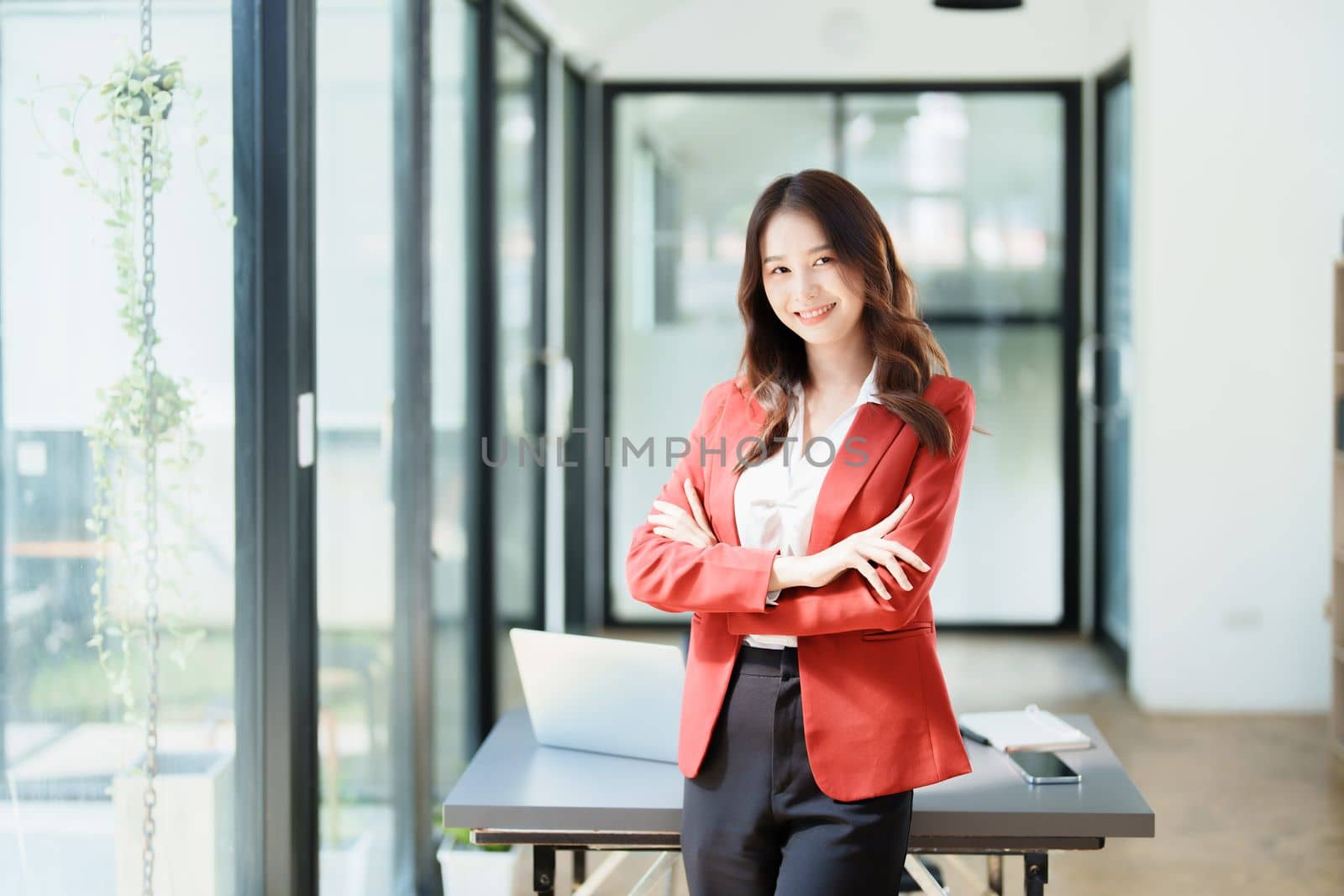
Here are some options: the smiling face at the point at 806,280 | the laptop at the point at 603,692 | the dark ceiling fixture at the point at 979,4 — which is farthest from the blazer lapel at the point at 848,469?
the dark ceiling fixture at the point at 979,4

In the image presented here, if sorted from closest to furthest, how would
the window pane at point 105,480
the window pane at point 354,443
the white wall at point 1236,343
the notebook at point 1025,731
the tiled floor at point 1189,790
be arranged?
the window pane at point 105,480 < the notebook at point 1025,731 < the window pane at point 354,443 < the tiled floor at point 1189,790 < the white wall at point 1236,343

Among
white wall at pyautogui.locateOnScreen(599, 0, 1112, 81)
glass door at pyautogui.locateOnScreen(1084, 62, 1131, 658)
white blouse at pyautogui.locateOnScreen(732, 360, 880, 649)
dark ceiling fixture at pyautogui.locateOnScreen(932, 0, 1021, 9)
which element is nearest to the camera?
white blouse at pyautogui.locateOnScreen(732, 360, 880, 649)

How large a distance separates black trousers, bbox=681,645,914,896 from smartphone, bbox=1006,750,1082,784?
336 millimetres

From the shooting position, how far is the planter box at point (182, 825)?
6.13ft

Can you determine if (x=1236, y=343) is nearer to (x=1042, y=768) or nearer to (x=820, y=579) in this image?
(x=1042, y=768)

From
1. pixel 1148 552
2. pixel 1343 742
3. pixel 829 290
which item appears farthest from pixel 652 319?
pixel 829 290

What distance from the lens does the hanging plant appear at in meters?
1.79

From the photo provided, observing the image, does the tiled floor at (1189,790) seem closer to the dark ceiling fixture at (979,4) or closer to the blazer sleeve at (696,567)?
the blazer sleeve at (696,567)

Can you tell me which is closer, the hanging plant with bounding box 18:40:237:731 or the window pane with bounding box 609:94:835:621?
the hanging plant with bounding box 18:40:237:731

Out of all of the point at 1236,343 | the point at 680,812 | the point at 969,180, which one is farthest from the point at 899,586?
the point at 969,180

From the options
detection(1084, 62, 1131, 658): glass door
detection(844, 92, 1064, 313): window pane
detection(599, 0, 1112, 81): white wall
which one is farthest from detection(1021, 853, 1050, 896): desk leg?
detection(599, 0, 1112, 81): white wall

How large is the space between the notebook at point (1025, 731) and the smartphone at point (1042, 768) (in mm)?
22

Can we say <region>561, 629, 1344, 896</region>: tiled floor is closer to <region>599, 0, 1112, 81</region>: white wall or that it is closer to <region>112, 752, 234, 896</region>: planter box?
<region>112, 752, 234, 896</region>: planter box

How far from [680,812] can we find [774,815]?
225mm
